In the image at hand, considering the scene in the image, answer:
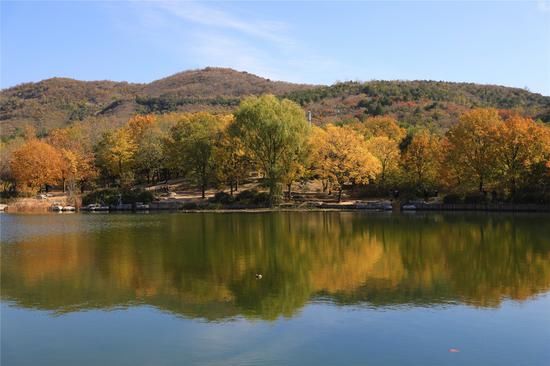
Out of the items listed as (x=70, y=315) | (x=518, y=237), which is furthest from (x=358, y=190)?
(x=70, y=315)

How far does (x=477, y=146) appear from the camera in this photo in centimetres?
5081

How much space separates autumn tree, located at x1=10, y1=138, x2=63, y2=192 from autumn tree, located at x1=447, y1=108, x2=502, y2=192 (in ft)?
151

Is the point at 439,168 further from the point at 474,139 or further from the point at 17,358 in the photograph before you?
the point at 17,358

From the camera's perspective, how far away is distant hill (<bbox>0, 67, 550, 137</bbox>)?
105 metres

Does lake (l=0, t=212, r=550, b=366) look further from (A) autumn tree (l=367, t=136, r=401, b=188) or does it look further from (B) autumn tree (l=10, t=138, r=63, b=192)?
(B) autumn tree (l=10, t=138, r=63, b=192)

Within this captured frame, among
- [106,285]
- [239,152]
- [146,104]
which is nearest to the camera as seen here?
[106,285]

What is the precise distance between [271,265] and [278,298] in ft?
19.8

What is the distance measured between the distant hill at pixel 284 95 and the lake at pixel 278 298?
187 feet

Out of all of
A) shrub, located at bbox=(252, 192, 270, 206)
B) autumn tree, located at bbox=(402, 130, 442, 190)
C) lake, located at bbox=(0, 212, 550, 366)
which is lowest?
lake, located at bbox=(0, 212, 550, 366)

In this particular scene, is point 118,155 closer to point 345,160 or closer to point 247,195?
point 247,195

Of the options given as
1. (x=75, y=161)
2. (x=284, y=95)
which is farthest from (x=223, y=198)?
(x=284, y=95)

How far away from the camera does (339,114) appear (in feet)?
361

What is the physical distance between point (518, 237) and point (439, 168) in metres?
22.0

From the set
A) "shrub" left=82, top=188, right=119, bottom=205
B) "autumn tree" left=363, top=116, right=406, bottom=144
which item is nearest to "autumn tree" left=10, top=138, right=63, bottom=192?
"shrub" left=82, top=188, right=119, bottom=205
